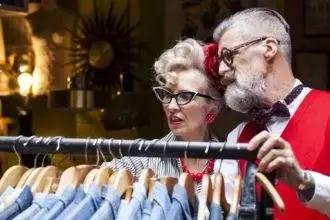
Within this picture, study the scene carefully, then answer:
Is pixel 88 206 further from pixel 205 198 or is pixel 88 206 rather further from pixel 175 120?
pixel 175 120

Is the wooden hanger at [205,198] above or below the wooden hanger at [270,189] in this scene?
below

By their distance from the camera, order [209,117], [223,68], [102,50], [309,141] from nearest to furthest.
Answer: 1. [309,141]
2. [223,68]
3. [209,117]
4. [102,50]

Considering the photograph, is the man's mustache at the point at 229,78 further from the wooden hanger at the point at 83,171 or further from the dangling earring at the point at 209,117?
the wooden hanger at the point at 83,171

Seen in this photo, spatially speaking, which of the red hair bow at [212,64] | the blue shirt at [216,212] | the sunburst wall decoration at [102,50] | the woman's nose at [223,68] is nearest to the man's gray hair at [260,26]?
the woman's nose at [223,68]

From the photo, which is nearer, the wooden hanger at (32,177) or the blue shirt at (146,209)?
the blue shirt at (146,209)

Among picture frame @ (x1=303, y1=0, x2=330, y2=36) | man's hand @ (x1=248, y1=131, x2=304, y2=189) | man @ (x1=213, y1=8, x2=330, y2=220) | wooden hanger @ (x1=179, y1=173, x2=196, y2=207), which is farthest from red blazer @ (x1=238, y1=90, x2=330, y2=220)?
picture frame @ (x1=303, y1=0, x2=330, y2=36)

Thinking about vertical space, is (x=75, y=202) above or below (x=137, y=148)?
below

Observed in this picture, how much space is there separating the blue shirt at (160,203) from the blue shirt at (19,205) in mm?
284

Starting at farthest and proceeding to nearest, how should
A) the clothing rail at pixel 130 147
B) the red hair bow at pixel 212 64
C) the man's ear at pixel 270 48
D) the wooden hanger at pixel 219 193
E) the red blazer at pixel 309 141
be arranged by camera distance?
the red hair bow at pixel 212 64 → the man's ear at pixel 270 48 → the red blazer at pixel 309 141 → the wooden hanger at pixel 219 193 → the clothing rail at pixel 130 147

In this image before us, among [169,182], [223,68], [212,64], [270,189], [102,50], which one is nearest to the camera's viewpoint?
[270,189]

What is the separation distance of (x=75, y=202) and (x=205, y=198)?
295 millimetres

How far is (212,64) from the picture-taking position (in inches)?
97.4

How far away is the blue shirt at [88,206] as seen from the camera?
57.9 inches

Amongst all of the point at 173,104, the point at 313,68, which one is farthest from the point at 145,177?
the point at 313,68
